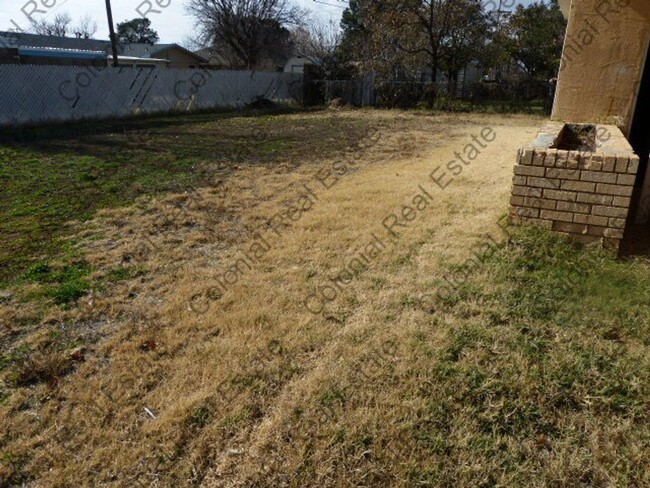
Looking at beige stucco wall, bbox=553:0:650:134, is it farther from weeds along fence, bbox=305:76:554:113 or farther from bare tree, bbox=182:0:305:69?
bare tree, bbox=182:0:305:69

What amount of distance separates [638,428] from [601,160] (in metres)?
2.18

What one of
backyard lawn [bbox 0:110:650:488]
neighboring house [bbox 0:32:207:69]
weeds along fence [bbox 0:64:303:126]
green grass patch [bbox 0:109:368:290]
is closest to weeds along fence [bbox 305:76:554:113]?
weeds along fence [bbox 0:64:303:126]

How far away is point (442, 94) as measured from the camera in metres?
19.8

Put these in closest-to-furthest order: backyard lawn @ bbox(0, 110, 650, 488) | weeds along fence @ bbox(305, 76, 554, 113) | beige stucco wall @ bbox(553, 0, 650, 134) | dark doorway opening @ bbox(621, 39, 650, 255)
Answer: backyard lawn @ bbox(0, 110, 650, 488) < dark doorway opening @ bbox(621, 39, 650, 255) < beige stucco wall @ bbox(553, 0, 650, 134) < weeds along fence @ bbox(305, 76, 554, 113)

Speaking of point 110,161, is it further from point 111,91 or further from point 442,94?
point 442,94

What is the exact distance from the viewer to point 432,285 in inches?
129

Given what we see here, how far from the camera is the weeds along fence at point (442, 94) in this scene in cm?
1946

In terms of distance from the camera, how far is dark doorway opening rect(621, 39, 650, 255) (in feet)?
12.7

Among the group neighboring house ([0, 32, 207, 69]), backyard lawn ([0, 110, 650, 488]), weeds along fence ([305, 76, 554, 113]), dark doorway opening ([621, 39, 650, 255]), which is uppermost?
neighboring house ([0, 32, 207, 69])

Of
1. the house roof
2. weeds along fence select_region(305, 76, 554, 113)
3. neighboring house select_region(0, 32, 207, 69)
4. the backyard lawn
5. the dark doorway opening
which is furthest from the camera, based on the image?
the house roof

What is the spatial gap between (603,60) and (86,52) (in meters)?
30.9

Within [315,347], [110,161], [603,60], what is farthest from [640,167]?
[110,161]

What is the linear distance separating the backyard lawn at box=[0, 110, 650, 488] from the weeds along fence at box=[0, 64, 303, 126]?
8851mm

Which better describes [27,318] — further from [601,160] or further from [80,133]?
[80,133]
